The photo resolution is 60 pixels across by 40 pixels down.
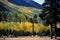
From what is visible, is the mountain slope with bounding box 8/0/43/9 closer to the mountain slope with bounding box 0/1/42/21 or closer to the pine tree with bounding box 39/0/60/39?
the mountain slope with bounding box 0/1/42/21

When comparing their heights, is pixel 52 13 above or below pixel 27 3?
below

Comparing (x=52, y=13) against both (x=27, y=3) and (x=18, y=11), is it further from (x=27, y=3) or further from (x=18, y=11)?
(x=18, y=11)

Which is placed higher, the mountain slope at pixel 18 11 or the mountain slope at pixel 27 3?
the mountain slope at pixel 27 3

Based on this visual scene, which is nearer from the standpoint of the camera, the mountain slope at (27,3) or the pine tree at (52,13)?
the pine tree at (52,13)

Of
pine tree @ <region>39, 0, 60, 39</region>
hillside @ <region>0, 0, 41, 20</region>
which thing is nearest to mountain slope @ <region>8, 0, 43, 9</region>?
hillside @ <region>0, 0, 41, 20</region>

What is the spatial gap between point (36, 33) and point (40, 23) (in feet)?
1.07

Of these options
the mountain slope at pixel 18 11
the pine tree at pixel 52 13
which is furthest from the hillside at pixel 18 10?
the pine tree at pixel 52 13

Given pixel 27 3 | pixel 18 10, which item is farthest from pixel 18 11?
pixel 27 3

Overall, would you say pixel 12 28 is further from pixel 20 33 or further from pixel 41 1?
pixel 41 1

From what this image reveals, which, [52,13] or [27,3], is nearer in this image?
[52,13]

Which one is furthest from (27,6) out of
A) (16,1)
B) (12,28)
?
(12,28)

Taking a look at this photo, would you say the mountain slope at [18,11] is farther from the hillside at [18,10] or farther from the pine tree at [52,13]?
the pine tree at [52,13]

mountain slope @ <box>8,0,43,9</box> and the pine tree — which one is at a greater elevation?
mountain slope @ <box>8,0,43,9</box>

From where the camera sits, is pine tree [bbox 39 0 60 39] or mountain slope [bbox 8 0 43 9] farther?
mountain slope [bbox 8 0 43 9]
